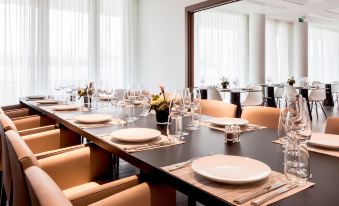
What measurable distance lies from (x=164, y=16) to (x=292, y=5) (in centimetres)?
381

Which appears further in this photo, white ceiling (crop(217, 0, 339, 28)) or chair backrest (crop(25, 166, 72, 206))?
white ceiling (crop(217, 0, 339, 28))

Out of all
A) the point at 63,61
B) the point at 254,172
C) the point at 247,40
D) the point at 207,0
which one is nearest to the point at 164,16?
the point at 207,0

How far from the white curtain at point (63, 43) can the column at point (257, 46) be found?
3562mm

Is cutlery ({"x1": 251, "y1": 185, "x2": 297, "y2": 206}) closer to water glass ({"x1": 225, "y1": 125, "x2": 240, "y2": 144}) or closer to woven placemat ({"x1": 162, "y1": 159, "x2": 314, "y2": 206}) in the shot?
woven placemat ({"x1": 162, "y1": 159, "x2": 314, "y2": 206})

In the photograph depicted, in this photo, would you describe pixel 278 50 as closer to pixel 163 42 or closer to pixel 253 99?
pixel 253 99

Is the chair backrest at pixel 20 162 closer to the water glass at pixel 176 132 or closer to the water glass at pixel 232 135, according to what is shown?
the water glass at pixel 176 132

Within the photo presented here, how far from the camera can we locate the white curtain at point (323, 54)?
11.1m

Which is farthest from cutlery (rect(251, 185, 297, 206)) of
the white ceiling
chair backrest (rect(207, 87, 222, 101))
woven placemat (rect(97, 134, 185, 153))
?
the white ceiling

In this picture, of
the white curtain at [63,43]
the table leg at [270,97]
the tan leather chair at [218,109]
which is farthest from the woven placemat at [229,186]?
the table leg at [270,97]

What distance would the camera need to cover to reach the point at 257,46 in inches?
315

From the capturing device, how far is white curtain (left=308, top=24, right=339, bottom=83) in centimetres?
1113

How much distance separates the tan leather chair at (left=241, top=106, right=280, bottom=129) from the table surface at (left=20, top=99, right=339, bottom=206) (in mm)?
402

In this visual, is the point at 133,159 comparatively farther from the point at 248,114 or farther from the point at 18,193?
the point at 248,114

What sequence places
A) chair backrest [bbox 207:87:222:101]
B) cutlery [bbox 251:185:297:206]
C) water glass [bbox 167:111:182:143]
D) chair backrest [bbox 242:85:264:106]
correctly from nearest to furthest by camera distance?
cutlery [bbox 251:185:297:206] → water glass [bbox 167:111:182:143] → chair backrest [bbox 207:87:222:101] → chair backrest [bbox 242:85:264:106]
